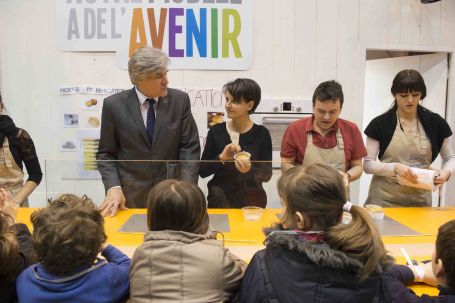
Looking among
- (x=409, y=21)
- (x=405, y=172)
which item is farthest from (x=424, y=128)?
(x=409, y=21)

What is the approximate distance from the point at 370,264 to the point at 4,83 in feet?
11.8

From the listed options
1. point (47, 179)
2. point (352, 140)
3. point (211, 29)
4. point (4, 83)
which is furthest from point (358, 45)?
point (4, 83)

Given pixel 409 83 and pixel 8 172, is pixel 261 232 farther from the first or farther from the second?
pixel 8 172

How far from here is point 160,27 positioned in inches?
142

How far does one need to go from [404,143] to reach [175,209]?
1760 mm

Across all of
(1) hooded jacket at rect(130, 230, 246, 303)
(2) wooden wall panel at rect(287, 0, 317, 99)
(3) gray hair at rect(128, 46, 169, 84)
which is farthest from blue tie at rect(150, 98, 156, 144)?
(2) wooden wall panel at rect(287, 0, 317, 99)

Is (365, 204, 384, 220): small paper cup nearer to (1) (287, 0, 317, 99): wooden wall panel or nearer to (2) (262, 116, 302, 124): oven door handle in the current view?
(2) (262, 116, 302, 124): oven door handle

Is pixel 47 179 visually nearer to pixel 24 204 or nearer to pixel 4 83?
pixel 24 204

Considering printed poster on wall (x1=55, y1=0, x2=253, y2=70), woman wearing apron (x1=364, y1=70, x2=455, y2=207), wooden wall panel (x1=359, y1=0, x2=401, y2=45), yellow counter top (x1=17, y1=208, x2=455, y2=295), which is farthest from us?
wooden wall panel (x1=359, y1=0, x2=401, y2=45)

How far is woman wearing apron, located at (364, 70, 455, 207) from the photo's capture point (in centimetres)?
250

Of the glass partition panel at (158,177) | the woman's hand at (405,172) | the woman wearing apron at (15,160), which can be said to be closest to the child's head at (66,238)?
the glass partition panel at (158,177)

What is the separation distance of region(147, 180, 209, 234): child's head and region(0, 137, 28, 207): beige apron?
1484 mm

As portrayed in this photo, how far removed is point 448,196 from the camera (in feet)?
13.5

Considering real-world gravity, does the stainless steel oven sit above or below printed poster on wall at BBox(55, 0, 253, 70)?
below
